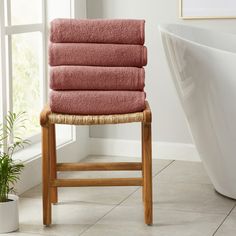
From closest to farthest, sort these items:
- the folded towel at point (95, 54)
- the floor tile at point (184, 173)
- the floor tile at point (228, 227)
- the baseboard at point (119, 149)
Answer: the floor tile at point (228, 227)
the folded towel at point (95, 54)
the floor tile at point (184, 173)
the baseboard at point (119, 149)

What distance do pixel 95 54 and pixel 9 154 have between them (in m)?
0.74

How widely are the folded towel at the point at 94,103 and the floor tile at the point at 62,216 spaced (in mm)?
462

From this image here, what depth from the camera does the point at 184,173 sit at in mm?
3576

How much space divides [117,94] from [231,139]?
544 millimetres

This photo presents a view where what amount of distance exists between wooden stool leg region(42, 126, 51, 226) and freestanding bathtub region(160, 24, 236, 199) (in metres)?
0.64

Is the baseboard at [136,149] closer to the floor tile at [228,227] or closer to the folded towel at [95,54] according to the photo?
the floor tile at [228,227]

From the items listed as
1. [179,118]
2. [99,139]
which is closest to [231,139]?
[179,118]

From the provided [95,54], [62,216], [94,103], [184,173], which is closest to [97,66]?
[95,54]

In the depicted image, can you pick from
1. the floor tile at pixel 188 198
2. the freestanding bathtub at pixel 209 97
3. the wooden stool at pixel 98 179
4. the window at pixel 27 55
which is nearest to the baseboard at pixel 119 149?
the window at pixel 27 55

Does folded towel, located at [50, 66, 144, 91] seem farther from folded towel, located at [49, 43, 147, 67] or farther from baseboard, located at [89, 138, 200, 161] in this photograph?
baseboard, located at [89, 138, 200, 161]

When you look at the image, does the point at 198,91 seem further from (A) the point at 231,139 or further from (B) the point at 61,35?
(B) the point at 61,35

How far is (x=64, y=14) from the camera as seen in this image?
12.1ft

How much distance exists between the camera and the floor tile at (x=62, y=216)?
266 cm

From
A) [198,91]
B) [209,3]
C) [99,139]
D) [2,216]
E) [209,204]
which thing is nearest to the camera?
[2,216]
